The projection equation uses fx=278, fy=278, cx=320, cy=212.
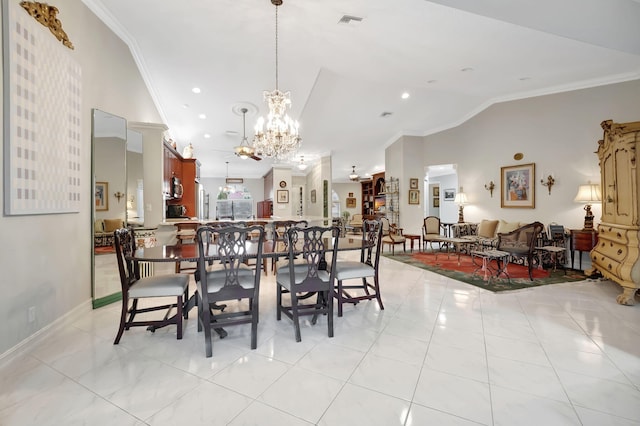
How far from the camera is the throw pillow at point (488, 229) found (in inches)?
239

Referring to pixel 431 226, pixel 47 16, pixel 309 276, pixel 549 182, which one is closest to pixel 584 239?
pixel 549 182

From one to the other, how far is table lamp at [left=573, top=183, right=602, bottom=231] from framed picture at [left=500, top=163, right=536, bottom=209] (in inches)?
32.2

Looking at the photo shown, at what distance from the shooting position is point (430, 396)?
1.65 m

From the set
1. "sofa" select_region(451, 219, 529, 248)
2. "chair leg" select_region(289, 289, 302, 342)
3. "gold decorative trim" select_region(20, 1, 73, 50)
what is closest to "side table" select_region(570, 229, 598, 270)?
"sofa" select_region(451, 219, 529, 248)

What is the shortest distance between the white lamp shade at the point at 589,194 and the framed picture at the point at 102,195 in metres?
7.14

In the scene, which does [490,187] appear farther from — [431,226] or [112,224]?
[112,224]

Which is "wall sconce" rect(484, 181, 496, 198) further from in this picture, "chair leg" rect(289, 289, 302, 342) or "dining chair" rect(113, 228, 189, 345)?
"dining chair" rect(113, 228, 189, 345)

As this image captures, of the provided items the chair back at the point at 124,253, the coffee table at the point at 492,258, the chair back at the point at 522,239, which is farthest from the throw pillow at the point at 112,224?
the chair back at the point at 522,239

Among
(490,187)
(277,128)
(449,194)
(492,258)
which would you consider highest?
(277,128)

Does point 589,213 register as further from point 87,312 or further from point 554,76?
point 87,312

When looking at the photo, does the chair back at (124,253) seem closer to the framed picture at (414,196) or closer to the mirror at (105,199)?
the mirror at (105,199)

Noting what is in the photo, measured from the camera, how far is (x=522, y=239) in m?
4.72

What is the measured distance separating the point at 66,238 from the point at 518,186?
24.0ft

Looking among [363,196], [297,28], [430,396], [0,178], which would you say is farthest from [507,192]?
[363,196]
